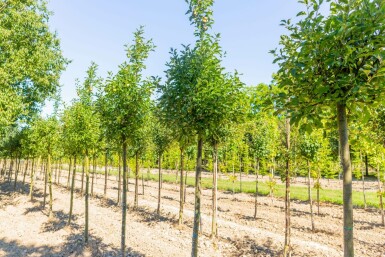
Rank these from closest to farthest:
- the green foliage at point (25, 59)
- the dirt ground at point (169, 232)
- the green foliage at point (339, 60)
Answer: the green foliage at point (339, 60)
the dirt ground at point (169, 232)
the green foliage at point (25, 59)

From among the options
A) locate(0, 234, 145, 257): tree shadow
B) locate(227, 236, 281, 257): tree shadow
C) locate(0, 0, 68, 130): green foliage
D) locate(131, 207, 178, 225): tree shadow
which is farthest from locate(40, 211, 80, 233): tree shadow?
locate(227, 236, 281, 257): tree shadow

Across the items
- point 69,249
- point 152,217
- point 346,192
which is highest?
point 346,192

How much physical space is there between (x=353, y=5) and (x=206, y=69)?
399 centimetres

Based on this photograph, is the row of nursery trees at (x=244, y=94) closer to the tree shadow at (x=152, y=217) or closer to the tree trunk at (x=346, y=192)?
the tree trunk at (x=346, y=192)

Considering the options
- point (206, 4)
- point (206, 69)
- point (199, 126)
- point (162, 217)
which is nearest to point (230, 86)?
point (206, 69)

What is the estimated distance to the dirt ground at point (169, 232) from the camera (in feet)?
42.5

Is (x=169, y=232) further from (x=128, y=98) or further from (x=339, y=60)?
(x=339, y=60)

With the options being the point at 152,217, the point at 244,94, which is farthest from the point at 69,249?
the point at 244,94

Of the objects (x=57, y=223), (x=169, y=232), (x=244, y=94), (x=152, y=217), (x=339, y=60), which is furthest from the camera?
(x=152, y=217)

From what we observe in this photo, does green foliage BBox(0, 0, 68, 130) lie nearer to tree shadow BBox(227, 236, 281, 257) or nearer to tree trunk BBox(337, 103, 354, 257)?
tree shadow BBox(227, 236, 281, 257)

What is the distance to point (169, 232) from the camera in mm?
15688

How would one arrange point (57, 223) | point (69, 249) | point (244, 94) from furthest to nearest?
point (57, 223)
point (69, 249)
point (244, 94)

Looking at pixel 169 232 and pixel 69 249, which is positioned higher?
pixel 169 232

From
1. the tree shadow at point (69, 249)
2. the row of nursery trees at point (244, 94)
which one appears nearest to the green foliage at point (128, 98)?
the row of nursery trees at point (244, 94)
